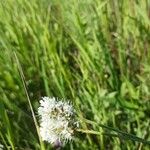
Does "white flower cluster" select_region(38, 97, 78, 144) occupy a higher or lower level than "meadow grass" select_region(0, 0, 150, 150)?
higher

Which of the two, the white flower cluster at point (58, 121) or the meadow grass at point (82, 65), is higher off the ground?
the white flower cluster at point (58, 121)

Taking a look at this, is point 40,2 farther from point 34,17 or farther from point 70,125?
point 70,125

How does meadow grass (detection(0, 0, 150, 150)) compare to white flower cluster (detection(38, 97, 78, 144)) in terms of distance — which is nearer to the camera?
white flower cluster (detection(38, 97, 78, 144))

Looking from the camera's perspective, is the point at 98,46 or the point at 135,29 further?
the point at 135,29

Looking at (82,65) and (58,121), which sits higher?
(58,121)

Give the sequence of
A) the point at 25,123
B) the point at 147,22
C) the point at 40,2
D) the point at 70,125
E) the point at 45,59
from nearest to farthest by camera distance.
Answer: the point at 70,125, the point at 25,123, the point at 45,59, the point at 147,22, the point at 40,2

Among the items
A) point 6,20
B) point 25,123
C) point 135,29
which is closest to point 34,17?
point 6,20

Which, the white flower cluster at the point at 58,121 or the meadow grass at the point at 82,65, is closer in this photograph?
the white flower cluster at the point at 58,121

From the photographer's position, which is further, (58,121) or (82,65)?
(82,65)
